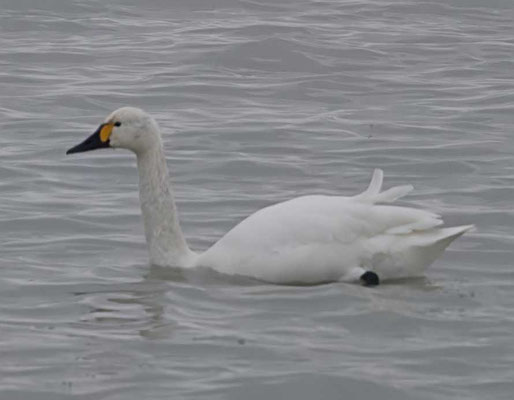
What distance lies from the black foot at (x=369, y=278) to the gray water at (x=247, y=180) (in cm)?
12

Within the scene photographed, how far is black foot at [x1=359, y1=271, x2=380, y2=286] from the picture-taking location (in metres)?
9.63

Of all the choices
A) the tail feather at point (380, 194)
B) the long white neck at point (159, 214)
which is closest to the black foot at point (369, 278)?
the tail feather at point (380, 194)

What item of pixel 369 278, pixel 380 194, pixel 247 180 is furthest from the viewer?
pixel 247 180

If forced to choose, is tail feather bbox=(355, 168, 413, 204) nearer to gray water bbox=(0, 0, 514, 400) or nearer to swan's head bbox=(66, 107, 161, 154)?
gray water bbox=(0, 0, 514, 400)

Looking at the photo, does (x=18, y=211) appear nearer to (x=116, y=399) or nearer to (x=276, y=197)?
(x=276, y=197)

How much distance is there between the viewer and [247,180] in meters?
12.7

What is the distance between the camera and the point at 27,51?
18.0m

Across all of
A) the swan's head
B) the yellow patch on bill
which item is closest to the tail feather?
the swan's head

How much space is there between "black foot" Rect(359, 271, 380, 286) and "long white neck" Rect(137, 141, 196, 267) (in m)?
1.05

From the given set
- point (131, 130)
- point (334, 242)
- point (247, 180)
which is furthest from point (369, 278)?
point (247, 180)

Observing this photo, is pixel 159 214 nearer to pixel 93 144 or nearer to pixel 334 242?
pixel 93 144

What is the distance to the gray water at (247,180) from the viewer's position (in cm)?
816

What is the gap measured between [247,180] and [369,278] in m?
3.17

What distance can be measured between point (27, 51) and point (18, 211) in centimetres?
664
